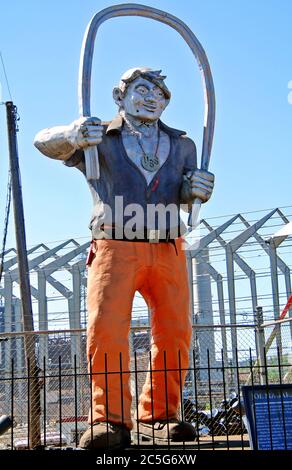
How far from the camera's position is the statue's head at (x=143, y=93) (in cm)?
489

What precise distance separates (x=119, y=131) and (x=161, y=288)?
112cm

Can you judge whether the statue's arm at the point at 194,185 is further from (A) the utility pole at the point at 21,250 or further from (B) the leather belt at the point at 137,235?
(A) the utility pole at the point at 21,250

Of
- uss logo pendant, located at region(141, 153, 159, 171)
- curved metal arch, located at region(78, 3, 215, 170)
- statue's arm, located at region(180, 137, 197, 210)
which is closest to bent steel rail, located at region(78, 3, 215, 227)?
curved metal arch, located at region(78, 3, 215, 170)

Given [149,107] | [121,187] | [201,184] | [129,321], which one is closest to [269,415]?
[129,321]

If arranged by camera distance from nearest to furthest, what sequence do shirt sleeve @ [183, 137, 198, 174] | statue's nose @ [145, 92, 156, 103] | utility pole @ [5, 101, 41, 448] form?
statue's nose @ [145, 92, 156, 103]
shirt sleeve @ [183, 137, 198, 174]
utility pole @ [5, 101, 41, 448]

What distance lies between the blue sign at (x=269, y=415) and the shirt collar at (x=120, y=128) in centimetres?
191

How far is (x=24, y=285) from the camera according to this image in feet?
29.2

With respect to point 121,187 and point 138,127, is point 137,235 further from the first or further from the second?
point 138,127

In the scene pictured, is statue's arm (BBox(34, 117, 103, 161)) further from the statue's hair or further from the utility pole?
the utility pole

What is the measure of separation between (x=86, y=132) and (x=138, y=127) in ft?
1.99

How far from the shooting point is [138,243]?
4.79 meters

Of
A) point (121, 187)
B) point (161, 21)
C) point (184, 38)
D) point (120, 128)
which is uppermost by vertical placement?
point (161, 21)

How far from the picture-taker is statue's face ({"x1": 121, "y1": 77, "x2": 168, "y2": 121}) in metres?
4.88
